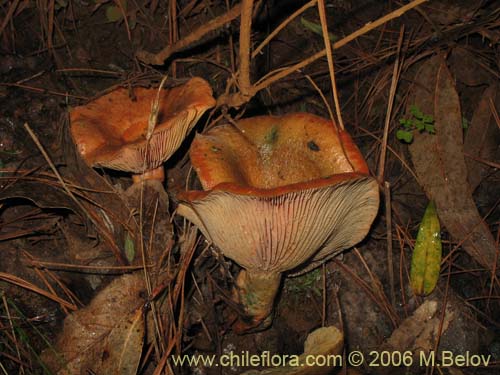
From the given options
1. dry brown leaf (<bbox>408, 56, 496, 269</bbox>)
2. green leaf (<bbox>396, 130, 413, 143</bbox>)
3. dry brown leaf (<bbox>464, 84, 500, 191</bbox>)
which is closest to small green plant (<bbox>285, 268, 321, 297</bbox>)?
dry brown leaf (<bbox>408, 56, 496, 269</bbox>)

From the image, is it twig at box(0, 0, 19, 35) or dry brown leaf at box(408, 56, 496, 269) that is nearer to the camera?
dry brown leaf at box(408, 56, 496, 269)

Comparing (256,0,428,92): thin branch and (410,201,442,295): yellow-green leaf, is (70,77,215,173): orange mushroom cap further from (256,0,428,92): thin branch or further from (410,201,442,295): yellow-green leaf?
(410,201,442,295): yellow-green leaf

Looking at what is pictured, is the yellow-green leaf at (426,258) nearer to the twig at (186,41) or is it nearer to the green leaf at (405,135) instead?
the green leaf at (405,135)

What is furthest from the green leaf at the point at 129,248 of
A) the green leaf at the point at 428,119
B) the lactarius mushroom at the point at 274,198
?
the green leaf at the point at 428,119

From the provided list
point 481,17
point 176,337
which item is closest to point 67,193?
point 176,337

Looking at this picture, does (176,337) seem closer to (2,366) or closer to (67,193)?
(2,366)

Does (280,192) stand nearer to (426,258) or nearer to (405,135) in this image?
(426,258)
